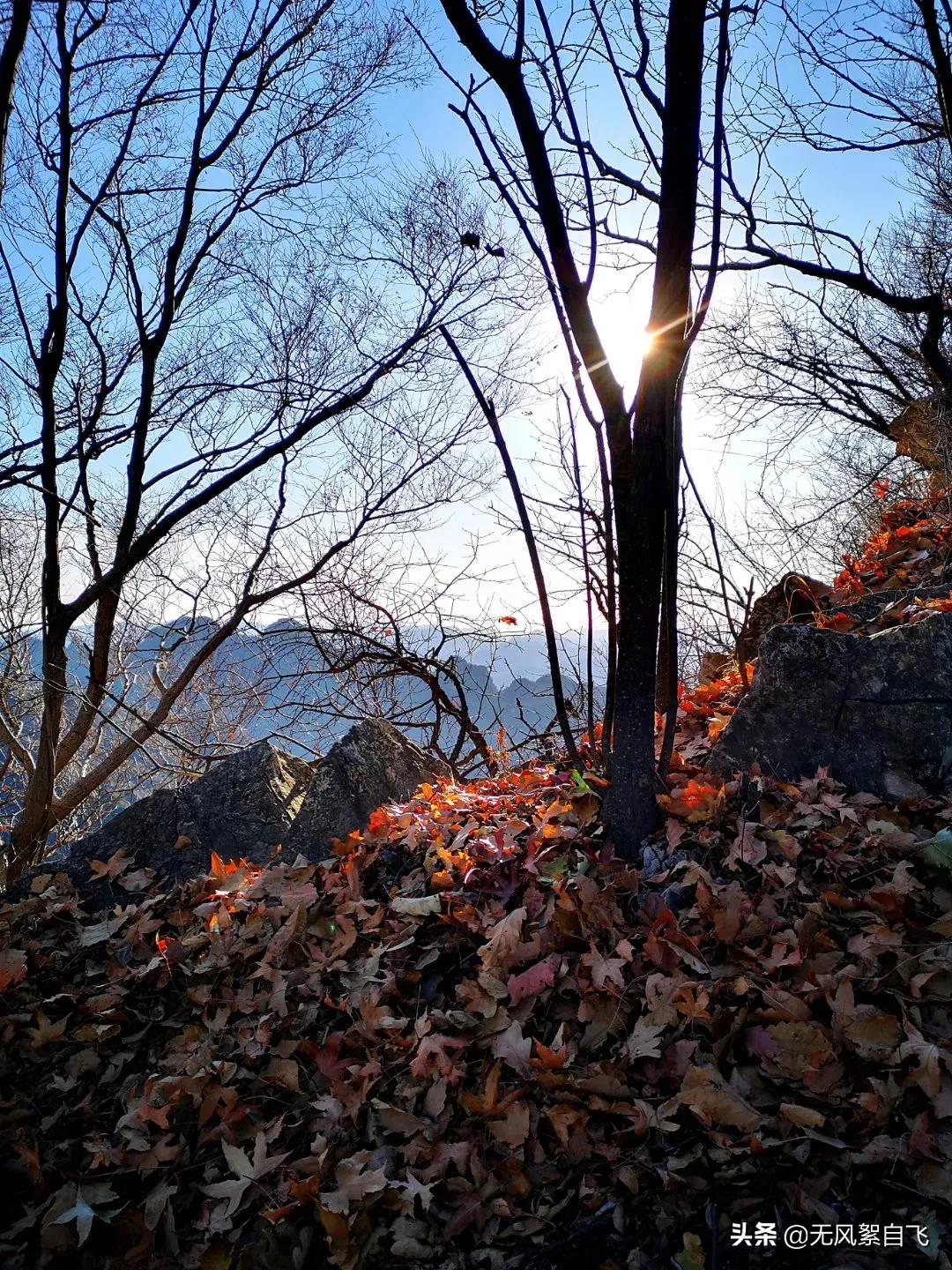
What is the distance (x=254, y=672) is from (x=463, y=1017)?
297 inches

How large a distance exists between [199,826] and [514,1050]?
8.58 ft

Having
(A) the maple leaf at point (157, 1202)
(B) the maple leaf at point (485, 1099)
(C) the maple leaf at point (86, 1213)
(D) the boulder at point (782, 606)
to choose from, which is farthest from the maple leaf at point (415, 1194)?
(D) the boulder at point (782, 606)

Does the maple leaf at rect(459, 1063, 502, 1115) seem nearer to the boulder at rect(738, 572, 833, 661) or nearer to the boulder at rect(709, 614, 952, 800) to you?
the boulder at rect(709, 614, 952, 800)

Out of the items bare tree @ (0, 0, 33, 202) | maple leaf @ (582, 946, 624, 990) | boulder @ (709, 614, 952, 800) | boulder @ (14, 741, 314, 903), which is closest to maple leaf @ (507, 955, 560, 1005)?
maple leaf @ (582, 946, 624, 990)

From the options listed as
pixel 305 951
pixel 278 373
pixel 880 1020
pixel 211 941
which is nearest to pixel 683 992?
pixel 880 1020

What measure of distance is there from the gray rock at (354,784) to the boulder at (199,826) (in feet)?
1.02

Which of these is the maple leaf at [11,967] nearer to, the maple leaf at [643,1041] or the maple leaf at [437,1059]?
the maple leaf at [437,1059]

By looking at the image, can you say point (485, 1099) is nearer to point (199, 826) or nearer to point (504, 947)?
point (504, 947)

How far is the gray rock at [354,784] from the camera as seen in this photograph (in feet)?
12.8

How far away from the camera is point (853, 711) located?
316 centimetres

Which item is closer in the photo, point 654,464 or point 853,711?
point 654,464

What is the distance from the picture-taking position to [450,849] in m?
3.20

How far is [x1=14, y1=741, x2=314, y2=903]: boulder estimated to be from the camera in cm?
401

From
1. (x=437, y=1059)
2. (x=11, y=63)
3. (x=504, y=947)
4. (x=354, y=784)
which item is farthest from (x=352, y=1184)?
(x=11, y=63)
